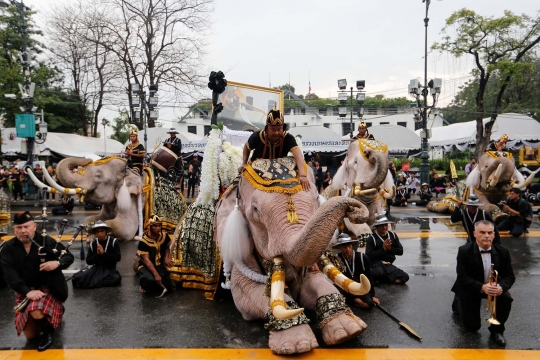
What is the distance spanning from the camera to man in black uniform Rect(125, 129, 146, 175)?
377 inches

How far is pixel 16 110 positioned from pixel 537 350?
2609cm

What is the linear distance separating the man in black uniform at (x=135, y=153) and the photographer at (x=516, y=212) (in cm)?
777

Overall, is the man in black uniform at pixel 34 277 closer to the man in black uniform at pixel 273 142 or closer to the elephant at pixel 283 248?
the elephant at pixel 283 248

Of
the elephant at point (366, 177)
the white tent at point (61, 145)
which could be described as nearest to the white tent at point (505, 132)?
the elephant at point (366, 177)

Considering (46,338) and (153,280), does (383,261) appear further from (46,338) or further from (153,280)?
(46,338)

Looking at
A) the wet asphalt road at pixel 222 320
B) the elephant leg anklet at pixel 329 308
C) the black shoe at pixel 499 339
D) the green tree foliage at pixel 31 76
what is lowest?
the wet asphalt road at pixel 222 320

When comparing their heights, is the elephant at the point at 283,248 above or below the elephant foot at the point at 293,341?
above

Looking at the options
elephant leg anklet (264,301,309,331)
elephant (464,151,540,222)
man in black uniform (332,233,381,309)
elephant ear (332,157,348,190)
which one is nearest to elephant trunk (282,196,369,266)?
elephant leg anklet (264,301,309,331)

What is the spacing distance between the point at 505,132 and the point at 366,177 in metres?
17.8

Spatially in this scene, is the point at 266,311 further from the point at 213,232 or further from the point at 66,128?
the point at 66,128

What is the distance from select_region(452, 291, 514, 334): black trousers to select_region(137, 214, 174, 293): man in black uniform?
347cm

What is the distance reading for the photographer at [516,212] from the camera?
983 centimetres

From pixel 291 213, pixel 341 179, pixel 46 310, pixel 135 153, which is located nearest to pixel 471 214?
pixel 341 179

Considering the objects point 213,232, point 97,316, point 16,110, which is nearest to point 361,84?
point 213,232
